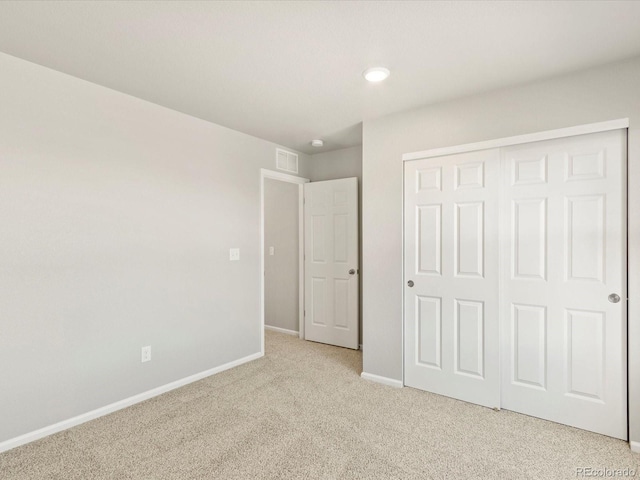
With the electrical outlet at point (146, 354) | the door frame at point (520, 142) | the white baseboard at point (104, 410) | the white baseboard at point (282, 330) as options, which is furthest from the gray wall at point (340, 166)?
the electrical outlet at point (146, 354)

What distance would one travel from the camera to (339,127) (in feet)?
11.2

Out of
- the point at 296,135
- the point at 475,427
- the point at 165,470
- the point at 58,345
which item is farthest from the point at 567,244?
the point at 58,345

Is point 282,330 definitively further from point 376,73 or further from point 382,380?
point 376,73

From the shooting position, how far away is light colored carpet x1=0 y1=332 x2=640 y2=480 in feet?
6.19

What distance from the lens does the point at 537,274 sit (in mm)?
2447

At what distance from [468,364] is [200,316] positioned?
238 cm

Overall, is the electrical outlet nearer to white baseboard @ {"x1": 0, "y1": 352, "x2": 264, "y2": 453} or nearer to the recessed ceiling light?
white baseboard @ {"x1": 0, "y1": 352, "x2": 264, "y2": 453}

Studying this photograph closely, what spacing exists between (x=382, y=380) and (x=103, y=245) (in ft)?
8.49

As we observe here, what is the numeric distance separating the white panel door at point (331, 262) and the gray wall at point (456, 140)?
0.86 meters

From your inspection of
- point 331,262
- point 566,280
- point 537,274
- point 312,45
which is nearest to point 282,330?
point 331,262

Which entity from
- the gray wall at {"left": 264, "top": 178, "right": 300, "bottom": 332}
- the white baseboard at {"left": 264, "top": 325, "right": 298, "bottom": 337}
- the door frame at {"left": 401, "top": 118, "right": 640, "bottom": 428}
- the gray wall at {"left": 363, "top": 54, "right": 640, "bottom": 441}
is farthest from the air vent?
the white baseboard at {"left": 264, "top": 325, "right": 298, "bottom": 337}

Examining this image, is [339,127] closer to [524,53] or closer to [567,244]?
[524,53]

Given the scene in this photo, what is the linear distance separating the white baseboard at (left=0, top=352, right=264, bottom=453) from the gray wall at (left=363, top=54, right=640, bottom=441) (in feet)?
5.08

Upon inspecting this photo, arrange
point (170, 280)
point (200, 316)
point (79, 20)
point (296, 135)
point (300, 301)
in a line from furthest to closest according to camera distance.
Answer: point (300, 301) < point (296, 135) < point (200, 316) < point (170, 280) < point (79, 20)
